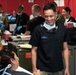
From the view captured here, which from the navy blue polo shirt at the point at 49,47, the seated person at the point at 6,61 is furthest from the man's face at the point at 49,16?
the seated person at the point at 6,61

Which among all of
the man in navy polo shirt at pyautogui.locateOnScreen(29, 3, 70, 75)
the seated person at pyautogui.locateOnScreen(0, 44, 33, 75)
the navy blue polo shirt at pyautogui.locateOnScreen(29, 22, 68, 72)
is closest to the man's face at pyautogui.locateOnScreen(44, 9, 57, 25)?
the man in navy polo shirt at pyautogui.locateOnScreen(29, 3, 70, 75)

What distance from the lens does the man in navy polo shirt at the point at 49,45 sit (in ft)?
10.0

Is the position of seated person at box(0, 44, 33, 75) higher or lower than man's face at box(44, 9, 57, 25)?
lower

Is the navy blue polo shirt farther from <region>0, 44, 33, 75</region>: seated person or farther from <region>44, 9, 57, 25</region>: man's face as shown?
<region>0, 44, 33, 75</region>: seated person

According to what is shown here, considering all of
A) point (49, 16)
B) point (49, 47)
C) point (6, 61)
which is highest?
point (49, 16)

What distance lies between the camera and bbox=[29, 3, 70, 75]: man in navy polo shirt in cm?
306

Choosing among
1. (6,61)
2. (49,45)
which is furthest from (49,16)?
(6,61)

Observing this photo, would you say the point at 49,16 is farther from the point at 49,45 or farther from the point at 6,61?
the point at 6,61

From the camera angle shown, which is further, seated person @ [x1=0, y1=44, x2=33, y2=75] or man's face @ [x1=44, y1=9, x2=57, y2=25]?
man's face @ [x1=44, y1=9, x2=57, y2=25]

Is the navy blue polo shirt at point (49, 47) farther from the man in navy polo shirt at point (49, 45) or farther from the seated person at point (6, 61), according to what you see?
the seated person at point (6, 61)

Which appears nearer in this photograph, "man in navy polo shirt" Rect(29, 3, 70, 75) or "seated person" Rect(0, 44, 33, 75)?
"seated person" Rect(0, 44, 33, 75)

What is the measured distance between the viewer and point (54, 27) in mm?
3119

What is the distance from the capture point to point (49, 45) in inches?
120

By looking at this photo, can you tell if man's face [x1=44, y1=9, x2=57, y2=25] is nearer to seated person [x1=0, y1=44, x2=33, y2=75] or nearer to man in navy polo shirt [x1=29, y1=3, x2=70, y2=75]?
man in navy polo shirt [x1=29, y1=3, x2=70, y2=75]
